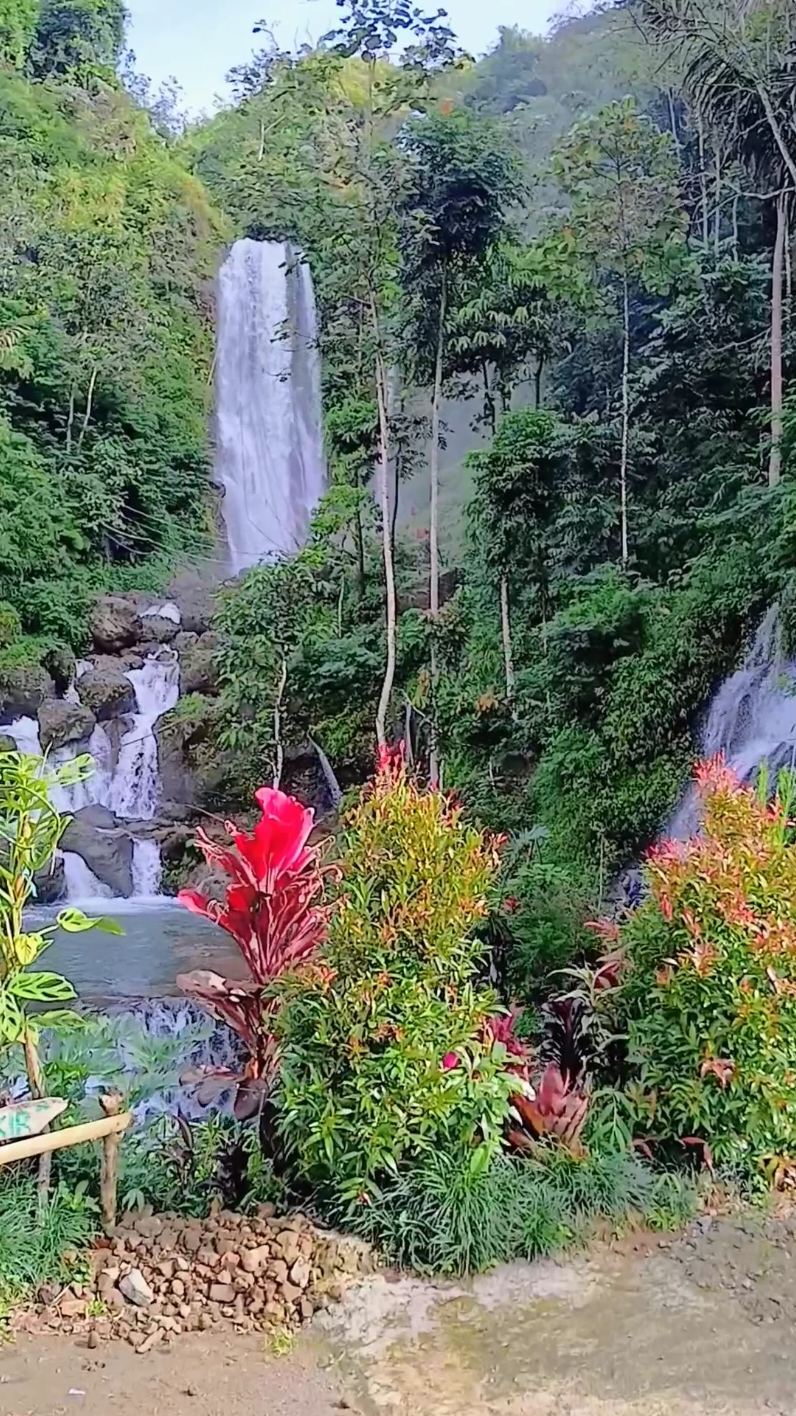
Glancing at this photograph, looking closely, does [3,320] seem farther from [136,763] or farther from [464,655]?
[464,655]

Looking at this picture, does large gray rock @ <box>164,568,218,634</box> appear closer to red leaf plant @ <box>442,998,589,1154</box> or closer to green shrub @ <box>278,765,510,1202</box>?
red leaf plant @ <box>442,998,589,1154</box>

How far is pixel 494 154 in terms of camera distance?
946 cm

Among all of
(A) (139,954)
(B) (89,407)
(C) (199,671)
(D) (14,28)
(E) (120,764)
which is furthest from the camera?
(D) (14,28)

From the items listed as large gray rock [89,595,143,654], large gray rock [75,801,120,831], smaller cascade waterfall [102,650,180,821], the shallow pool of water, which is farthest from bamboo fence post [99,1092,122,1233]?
large gray rock [89,595,143,654]

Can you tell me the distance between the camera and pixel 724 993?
2967mm

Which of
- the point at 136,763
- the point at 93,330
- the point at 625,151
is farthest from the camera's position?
the point at 93,330

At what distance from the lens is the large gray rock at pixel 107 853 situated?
10344 mm

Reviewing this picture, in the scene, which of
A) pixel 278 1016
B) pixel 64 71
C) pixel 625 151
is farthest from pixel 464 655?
pixel 64 71

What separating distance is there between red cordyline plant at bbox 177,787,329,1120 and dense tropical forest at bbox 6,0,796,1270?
0.05ft

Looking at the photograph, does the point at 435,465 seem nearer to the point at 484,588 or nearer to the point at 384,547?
the point at 384,547

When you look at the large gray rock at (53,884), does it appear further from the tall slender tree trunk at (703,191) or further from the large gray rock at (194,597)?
the tall slender tree trunk at (703,191)

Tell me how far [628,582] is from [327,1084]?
745cm

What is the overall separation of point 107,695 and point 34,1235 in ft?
34.8

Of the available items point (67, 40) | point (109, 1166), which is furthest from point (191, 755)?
point (67, 40)
